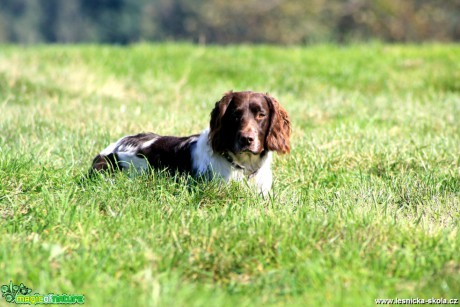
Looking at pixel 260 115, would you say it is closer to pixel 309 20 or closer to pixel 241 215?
pixel 241 215

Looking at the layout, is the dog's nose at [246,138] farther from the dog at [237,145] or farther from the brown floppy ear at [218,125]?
the brown floppy ear at [218,125]

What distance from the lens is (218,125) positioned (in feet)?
18.1

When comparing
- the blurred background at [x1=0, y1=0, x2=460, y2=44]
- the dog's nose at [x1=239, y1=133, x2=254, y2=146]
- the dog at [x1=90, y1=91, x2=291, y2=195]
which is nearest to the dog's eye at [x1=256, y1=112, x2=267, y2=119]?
the dog at [x1=90, y1=91, x2=291, y2=195]

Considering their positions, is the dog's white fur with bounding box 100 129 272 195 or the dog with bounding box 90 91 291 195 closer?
the dog with bounding box 90 91 291 195

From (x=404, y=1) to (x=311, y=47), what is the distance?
17.9 metres

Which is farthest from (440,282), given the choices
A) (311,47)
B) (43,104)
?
(311,47)

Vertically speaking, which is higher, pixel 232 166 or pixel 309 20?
pixel 309 20

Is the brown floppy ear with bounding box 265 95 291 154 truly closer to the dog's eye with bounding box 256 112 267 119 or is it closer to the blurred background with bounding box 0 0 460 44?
the dog's eye with bounding box 256 112 267 119

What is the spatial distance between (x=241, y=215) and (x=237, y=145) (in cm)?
103

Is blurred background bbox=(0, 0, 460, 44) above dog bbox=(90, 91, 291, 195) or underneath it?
above

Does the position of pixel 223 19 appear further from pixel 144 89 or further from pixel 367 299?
pixel 367 299

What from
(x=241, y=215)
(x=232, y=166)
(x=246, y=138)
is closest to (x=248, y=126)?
(x=246, y=138)

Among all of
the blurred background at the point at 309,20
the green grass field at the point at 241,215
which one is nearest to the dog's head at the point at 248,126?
the green grass field at the point at 241,215

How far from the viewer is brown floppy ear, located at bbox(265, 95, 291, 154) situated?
18.3 feet
